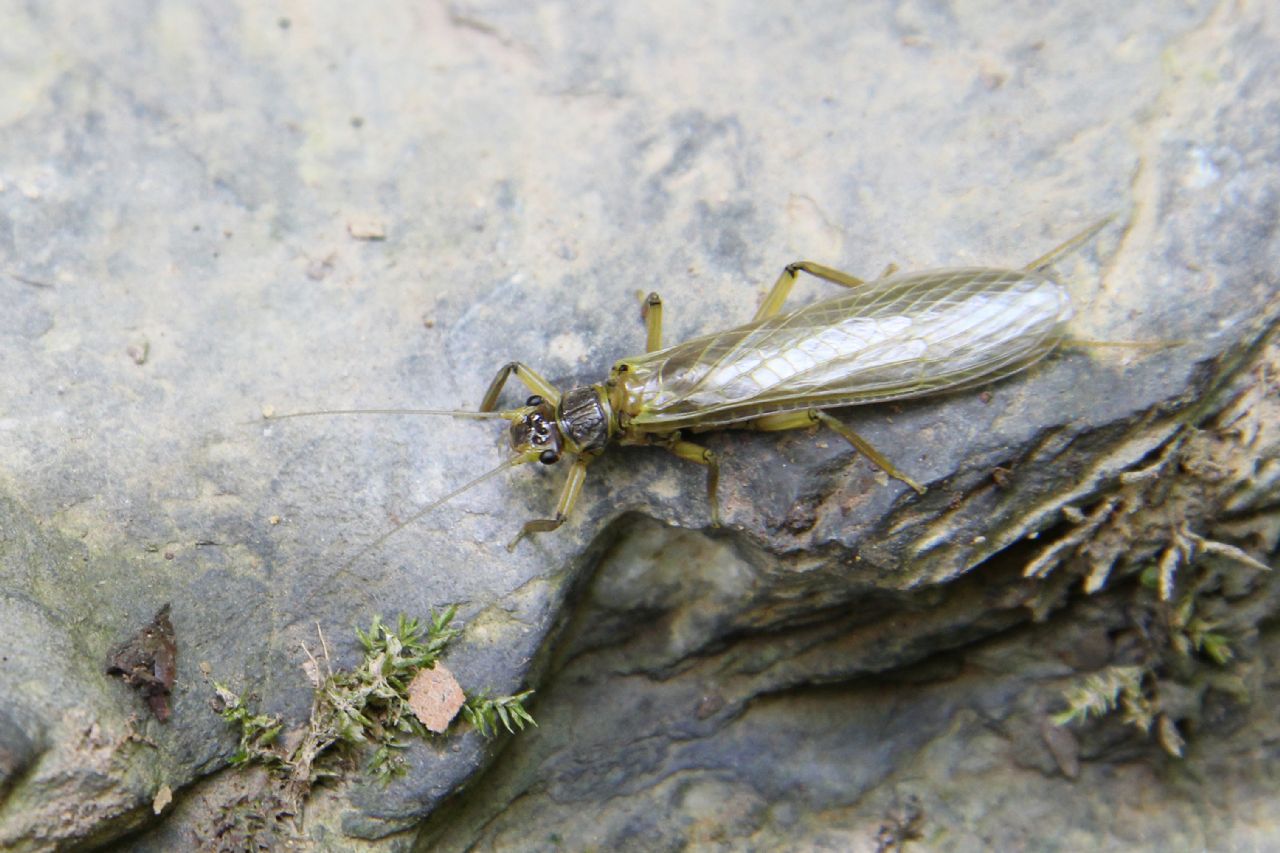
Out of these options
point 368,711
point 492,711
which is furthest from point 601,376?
point 368,711

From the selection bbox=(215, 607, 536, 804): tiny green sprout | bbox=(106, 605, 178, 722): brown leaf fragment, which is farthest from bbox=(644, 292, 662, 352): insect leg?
bbox=(106, 605, 178, 722): brown leaf fragment

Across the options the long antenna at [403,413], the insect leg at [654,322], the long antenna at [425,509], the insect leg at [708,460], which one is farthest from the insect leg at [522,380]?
the insect leg at [708,460]

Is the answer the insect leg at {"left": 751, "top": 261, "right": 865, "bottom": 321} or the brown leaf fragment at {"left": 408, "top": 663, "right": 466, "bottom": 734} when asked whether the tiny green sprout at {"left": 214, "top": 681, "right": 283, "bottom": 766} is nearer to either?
the brown leaf fragment at {"left": 408, "top": 663, "right": 466, "bottom": 734}

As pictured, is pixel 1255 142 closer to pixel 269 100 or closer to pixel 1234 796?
pixel 1234 796

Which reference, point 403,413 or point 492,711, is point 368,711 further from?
point 403,413

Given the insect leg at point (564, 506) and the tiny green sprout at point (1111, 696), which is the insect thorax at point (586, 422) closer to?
the insect leg at point (564, 506)
